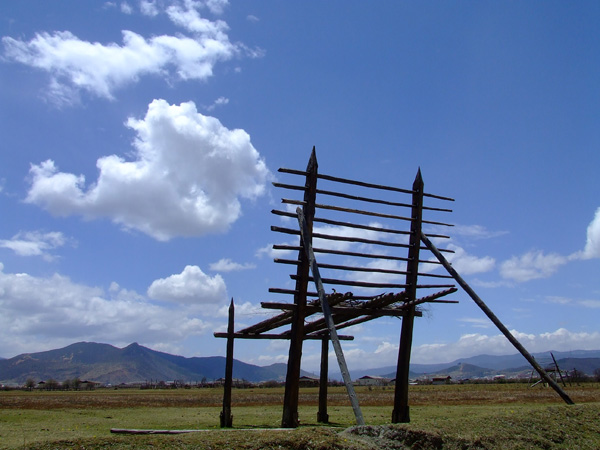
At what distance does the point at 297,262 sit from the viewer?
43.4 feet

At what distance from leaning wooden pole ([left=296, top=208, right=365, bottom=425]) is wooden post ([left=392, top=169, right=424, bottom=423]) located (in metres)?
3.54

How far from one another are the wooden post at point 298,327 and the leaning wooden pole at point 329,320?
316mm

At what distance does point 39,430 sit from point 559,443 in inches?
531

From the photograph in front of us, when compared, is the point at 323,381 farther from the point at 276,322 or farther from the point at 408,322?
the point at 408,322

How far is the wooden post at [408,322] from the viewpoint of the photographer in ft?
47.4

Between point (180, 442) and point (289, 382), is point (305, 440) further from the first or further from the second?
point (289, 382)

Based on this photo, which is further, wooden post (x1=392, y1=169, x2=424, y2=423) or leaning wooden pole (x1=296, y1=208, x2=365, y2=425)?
wooden post (x1=392, y1=169, x2=424, y2=423)

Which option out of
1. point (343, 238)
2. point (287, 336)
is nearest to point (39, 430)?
point (287, 336)

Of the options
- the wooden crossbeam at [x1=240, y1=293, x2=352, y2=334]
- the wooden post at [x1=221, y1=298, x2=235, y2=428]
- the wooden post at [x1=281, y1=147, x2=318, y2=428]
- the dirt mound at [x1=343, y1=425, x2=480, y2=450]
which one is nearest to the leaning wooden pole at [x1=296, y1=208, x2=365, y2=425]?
the wooden post at [x1=281, y1=147, x2=318, y2=428]

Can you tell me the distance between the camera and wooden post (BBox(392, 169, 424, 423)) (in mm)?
14438

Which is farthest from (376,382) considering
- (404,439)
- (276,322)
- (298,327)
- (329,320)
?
(404,439)

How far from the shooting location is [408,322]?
586 inches

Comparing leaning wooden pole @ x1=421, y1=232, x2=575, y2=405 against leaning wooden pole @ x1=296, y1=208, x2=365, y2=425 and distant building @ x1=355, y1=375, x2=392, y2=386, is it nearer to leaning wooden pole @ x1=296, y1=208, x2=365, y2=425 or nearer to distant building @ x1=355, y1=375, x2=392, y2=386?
leaning wooden pole @ x1=296, y1=208, x2=365, y2=425

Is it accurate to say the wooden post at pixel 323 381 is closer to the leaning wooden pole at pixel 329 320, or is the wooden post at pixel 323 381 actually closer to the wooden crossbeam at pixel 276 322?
the wooden crossbeam at pixel 276 322
